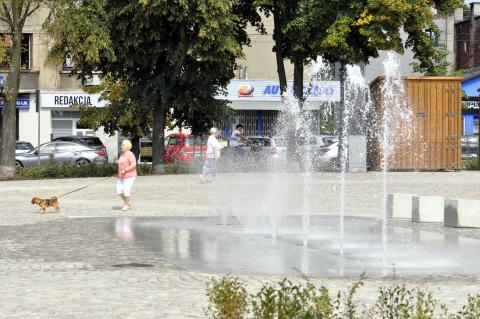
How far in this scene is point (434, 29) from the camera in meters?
40.6

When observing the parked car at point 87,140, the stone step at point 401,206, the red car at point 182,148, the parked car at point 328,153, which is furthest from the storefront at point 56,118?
the stone step at point 401,206

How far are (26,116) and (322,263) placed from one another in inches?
1875

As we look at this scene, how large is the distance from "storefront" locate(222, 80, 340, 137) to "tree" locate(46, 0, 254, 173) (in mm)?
22866

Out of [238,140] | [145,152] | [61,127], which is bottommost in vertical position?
[145,152]

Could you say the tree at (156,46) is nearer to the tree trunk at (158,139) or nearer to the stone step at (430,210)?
the tree trunk at (158,139)

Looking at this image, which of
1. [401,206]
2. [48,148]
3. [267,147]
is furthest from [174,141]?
[401,206]

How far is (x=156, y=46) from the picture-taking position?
38.0 meters

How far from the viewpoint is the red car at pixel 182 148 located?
48875 millimetres

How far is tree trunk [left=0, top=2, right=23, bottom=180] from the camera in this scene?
121ft

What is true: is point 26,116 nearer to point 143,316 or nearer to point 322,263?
point 322,263

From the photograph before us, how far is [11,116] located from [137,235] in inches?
812

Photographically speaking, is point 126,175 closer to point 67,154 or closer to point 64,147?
point 67,154

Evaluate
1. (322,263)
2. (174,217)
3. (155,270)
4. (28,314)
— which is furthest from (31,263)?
(174,217)

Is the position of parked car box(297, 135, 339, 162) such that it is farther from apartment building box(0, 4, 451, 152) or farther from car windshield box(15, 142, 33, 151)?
car windshield box(15, 142, 33, 151)
